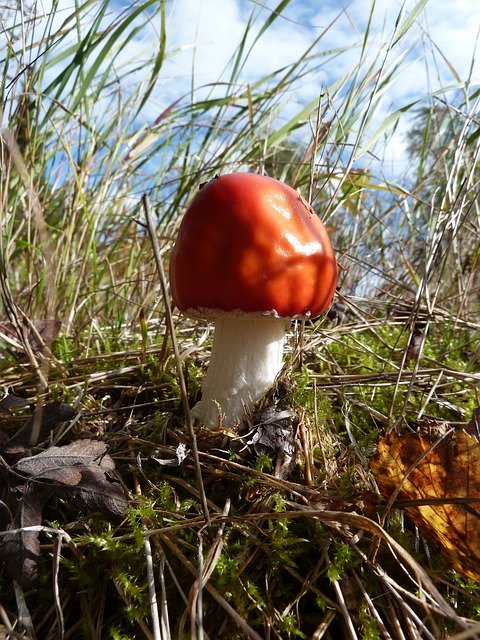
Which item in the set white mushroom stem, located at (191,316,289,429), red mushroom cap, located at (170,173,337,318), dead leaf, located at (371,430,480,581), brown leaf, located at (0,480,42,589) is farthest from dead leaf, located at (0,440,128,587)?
dead leaf, located at (371,430,480,581)

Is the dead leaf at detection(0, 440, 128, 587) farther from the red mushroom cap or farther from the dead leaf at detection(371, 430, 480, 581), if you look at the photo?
the dead leaf at detection(371, 430, 480, 581)

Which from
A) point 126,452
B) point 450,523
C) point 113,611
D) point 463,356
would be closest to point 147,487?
point 126,452

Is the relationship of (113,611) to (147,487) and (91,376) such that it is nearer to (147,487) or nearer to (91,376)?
(147,487)

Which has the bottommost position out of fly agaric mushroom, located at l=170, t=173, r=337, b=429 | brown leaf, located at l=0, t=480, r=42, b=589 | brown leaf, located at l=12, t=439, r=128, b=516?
brown leaf, located at l=0, t=480, r=42, b=589

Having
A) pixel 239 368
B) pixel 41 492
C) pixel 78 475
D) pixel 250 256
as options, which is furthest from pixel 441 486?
pixel 41 492

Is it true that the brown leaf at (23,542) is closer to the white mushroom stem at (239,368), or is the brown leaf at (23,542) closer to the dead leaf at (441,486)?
the white mushroom stem at (239,368)

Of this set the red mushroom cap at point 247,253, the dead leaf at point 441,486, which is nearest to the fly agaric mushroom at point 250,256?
the red mushroom cap at point 247,253
